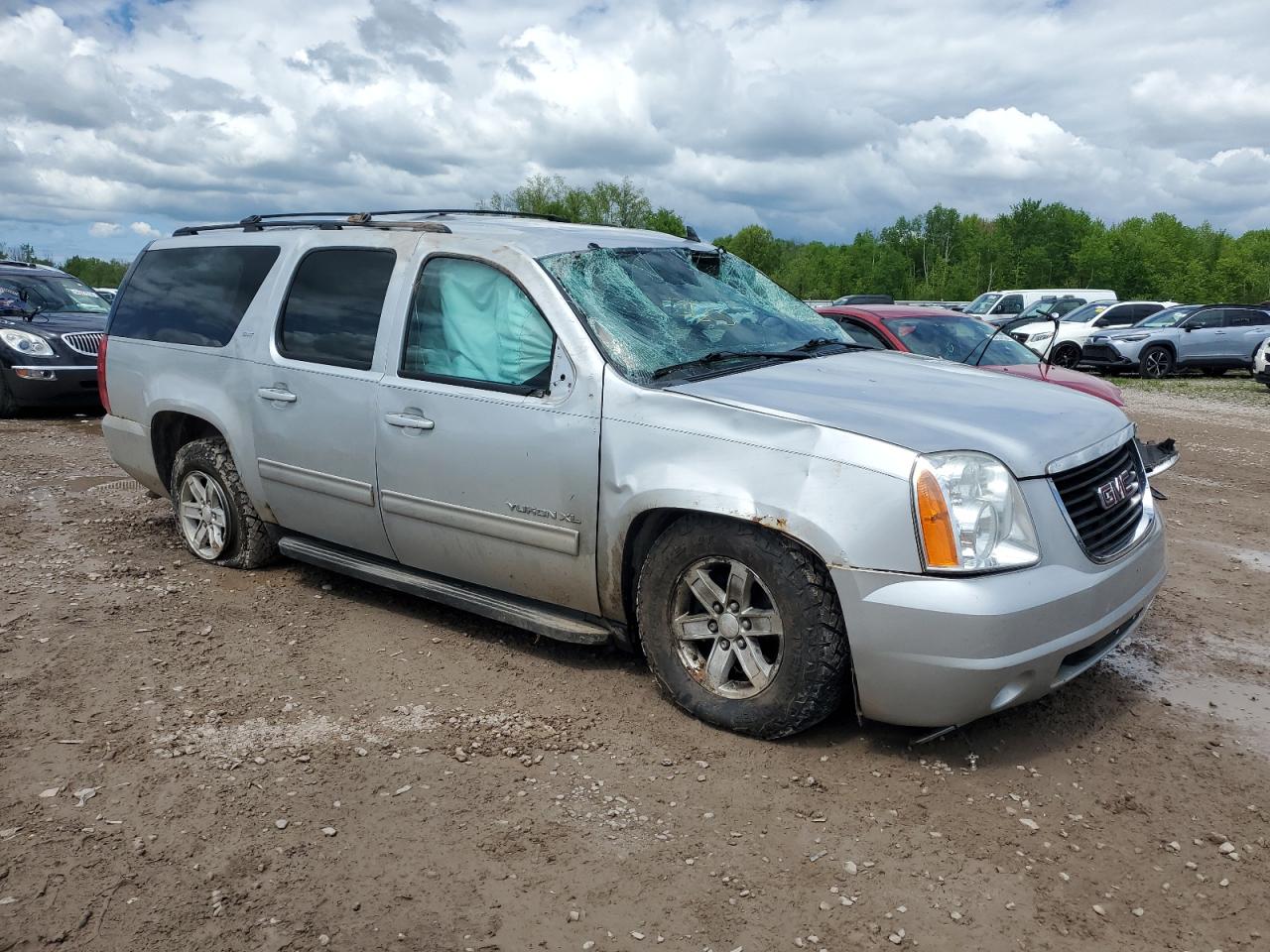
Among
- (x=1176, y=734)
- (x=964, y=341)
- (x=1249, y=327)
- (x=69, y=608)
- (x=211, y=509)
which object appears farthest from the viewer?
(x=1249, y=327)

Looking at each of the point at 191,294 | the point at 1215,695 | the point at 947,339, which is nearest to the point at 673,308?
the point at 1215,695

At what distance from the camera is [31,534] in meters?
6.66

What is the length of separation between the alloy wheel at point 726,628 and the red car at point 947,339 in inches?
208

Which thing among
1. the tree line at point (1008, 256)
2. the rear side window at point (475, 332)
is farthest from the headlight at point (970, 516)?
the tree line at point (1008, 256)

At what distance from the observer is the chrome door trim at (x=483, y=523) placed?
404 cm

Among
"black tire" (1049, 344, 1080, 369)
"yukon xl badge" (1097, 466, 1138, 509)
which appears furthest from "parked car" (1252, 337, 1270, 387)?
"yukon xl badge" (1097, 466, 1138, 509)

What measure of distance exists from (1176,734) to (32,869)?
12.2 feet

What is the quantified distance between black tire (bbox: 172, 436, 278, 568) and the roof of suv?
3.71 ft

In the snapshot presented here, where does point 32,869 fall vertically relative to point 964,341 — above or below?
below

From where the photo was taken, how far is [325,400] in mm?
4789

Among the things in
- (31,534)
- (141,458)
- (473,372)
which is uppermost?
(473,372)

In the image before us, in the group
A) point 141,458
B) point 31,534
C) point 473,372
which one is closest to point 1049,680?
point 473,372

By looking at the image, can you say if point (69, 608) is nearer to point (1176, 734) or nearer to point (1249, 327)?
point (1176, 734)

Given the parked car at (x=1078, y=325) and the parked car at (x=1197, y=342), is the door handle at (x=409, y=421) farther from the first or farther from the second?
the parked car at (x=1197, y=342)
